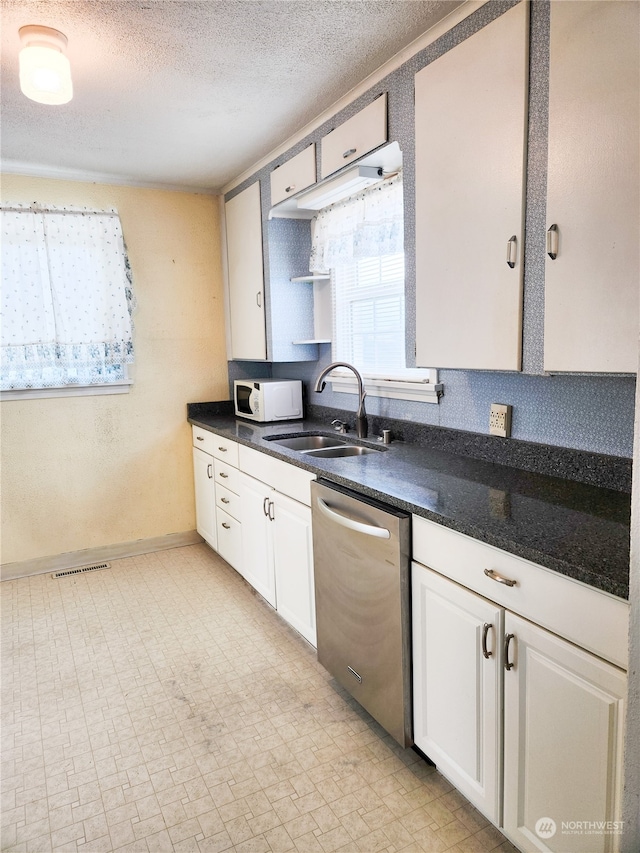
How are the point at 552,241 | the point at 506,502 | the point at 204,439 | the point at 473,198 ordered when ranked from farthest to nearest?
1. the point at 204,439
2. the point at 473,198
3. the point at 506,502
4. the point at 552,241

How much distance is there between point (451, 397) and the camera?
2.42 metres

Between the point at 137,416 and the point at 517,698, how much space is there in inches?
122

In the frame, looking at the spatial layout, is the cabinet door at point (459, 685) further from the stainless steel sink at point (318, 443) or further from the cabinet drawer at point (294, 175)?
the cabinet drawer at point (294, 175)

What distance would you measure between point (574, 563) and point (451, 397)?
50.6 inches

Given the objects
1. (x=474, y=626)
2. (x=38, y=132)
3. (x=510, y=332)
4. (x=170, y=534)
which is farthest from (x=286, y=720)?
(x=38, y=132)

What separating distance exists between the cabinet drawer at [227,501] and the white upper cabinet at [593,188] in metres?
2.08

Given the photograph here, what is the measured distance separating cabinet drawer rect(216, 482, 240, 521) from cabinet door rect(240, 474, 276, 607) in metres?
0.09

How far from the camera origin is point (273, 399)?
11.5 ft

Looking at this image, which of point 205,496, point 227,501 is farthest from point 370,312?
point 205,496

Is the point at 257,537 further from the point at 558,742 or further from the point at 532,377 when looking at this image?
the point at 558,742

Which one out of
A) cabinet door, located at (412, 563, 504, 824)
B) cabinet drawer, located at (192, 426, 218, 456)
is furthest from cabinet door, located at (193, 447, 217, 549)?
cabinet door, located at (412, 563, 504, 824)

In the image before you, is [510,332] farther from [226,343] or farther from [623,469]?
[226,343]

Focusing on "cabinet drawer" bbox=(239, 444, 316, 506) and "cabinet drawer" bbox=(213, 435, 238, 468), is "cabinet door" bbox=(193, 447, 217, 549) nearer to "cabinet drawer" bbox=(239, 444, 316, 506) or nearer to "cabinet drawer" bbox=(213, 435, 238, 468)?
"cabinet drawer" bbox=(213, 435, 238, 468)

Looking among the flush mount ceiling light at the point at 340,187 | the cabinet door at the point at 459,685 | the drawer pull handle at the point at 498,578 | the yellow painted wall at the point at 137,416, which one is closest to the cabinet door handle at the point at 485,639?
the cabinet door at the point at 459,685
